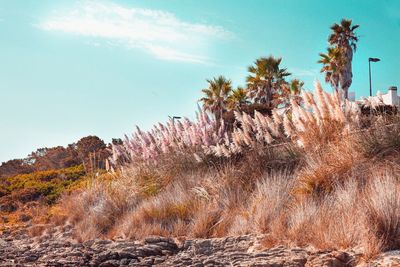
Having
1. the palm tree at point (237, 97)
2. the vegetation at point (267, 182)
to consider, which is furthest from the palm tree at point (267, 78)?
the vegetation at point (267, 182)

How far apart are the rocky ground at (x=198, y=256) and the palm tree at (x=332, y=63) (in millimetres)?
36200

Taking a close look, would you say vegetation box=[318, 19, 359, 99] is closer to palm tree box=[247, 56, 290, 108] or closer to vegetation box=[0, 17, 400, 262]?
palm tree box=[247, 56, 290, 108]

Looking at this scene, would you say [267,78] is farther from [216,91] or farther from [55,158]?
[55,158]

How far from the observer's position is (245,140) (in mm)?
10008

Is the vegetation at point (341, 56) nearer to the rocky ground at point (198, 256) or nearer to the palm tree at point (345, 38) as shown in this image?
the palm tree at point (345, 38)

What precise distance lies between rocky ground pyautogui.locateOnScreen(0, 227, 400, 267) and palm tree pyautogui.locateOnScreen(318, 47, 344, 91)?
36200 mm

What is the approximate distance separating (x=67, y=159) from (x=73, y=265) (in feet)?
71.3

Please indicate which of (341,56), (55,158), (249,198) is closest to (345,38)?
(341,56)

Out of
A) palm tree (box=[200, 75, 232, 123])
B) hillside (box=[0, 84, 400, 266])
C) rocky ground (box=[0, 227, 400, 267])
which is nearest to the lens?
rocky ground (box=[0, 227, 400, 267])

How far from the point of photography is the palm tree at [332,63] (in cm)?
4250

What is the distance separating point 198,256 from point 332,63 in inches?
1507

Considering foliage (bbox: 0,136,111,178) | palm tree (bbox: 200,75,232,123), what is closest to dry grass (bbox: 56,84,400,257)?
foliage (bbox: 0,136,111,178)

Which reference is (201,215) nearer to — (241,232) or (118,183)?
(241,232)

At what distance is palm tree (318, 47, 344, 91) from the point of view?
42.5 m
